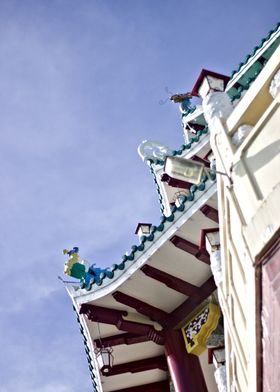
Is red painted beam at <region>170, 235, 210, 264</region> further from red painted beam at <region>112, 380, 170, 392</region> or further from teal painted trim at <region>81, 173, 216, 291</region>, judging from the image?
red painted beam at <region>112, 380, 170, 392</region>

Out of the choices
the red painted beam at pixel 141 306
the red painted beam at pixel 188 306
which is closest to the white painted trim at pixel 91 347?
the red painted beam at pixel 141 306

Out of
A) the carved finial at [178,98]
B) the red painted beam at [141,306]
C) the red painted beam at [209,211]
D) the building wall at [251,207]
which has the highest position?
the carved finial at [178,98]

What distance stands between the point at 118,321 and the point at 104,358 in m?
0.90

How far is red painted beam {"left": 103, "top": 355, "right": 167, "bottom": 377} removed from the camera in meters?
12.2

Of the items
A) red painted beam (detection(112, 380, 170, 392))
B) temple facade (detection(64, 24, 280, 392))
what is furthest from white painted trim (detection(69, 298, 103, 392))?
red painted beam (detection(112, 380, 170, 392))

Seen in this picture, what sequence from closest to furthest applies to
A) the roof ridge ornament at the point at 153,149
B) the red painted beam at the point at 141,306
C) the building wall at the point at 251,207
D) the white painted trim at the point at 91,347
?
the building wall at the point at 251,207 → the red painted beam at the point at 141,306 → the white painted trim at the point at 91,347 → the roof ridge ornament at the point at 153,149

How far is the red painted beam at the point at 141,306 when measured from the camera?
1128 centimetres

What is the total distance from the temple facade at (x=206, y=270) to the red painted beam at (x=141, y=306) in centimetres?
2

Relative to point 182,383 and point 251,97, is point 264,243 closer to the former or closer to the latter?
point 251,97

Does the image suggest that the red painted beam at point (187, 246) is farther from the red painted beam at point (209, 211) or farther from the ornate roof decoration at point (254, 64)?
the ornate roof decoration at point (254, 64)

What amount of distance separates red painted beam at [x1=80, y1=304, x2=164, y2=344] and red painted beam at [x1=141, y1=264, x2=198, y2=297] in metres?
1.09

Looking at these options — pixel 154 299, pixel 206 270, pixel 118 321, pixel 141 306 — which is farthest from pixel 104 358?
pixel 206 270

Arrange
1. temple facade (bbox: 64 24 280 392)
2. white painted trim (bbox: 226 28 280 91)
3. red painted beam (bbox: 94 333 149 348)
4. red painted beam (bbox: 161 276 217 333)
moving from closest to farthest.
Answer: temple facade (bbox: 64 24 280 392) → red painted beam (bbox: 161 276 217 333) → red painted beam (bbox: 94 333 149 348) → white painted trim (bbox: 226 28 280 91)

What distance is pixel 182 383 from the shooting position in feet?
35.0
